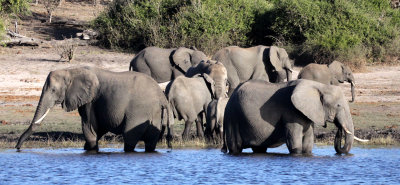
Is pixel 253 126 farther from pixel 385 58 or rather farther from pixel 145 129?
pixel 385 58

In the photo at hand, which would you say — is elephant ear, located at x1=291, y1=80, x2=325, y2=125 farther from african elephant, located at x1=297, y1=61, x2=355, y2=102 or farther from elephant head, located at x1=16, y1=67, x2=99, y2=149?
african elephant, located at x1=297, y1=61, x2=355, y2=102

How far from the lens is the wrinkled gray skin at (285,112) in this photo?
13.6 m

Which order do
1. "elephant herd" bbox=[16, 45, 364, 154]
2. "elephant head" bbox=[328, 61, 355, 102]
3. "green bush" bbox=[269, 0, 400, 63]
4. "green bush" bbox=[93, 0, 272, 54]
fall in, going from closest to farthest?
"elephant herd" bbox=[16, 45, 364, 154] → "elephant head" bbox=[328, 61, 355, 102] → "green bush" bbox=[269, 0, 400, 63] → "green bush" bbox=[93, 0, 272, 54]

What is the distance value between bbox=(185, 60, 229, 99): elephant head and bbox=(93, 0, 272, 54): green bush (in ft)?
37.5

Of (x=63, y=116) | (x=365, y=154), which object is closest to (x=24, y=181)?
(x=365, y=154)

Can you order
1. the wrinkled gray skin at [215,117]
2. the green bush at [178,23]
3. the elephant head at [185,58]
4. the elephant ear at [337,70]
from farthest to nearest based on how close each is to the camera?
the green bush at [178,23] → the elephant ear at [337,70] → the elephant head at [185,58] → the wrinkled gray skin at [215,117]

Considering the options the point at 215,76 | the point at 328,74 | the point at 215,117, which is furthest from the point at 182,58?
the point at 215,117

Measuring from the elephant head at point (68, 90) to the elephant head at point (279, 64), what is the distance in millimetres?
8595

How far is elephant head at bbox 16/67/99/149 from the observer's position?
1499 centimetres

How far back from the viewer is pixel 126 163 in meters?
14.1

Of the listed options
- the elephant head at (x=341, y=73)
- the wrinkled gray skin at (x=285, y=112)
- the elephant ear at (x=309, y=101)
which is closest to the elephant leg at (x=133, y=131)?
the wrinkled gray skin at (x=285, y=112)

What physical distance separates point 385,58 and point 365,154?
1591 centimetres

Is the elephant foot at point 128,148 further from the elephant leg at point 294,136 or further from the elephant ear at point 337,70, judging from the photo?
the elephant ear at point 337,70

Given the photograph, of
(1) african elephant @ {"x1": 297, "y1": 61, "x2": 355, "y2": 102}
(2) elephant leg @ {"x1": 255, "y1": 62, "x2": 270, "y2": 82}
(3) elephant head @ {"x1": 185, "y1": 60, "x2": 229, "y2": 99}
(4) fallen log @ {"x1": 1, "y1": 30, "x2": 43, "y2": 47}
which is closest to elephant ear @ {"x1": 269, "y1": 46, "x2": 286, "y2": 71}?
(2) elephant leg @ {"x1": 255, "y1": 62, "x2": 270, "y2": 82}
